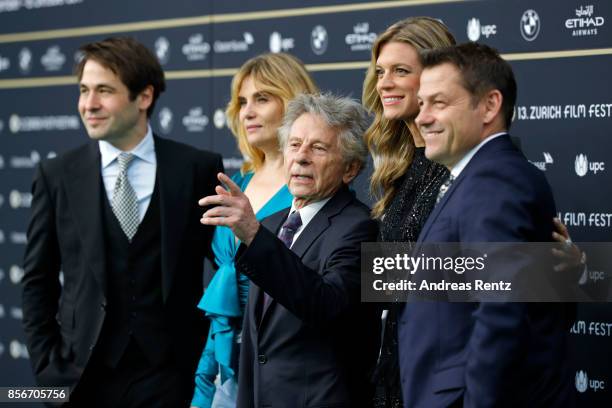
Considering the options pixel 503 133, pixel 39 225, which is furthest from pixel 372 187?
pixel 39 225

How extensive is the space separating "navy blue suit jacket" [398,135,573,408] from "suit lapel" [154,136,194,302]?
1316 mm

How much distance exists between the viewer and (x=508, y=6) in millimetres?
4152

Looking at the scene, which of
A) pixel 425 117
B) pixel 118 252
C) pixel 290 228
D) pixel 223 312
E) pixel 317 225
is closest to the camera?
pixel 425 117

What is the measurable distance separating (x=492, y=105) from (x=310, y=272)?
762mm

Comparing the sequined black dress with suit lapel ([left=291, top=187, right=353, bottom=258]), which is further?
suit lapel ([left=291, top=187, right=353, bottom=258])

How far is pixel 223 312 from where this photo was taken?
368 cm

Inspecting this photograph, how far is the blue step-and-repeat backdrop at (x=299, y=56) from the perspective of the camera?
388cm

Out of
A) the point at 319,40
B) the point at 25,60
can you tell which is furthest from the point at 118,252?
the point at 25,60

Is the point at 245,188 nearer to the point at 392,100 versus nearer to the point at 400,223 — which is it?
the point at 392,100

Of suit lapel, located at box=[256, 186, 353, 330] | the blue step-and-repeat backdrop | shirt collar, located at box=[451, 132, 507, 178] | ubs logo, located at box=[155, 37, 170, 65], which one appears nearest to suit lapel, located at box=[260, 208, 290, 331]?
suit lapel, located at box=[256, 186, 353, 330]

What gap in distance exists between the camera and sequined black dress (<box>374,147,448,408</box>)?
3.02 metres

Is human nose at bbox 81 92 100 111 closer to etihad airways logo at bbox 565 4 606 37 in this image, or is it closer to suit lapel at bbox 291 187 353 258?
suit lapel at bbox 291 187 353 258

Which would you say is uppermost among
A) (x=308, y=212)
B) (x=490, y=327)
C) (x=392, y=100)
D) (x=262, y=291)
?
(x=392, y=100)

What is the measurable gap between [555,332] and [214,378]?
1.63 metres
